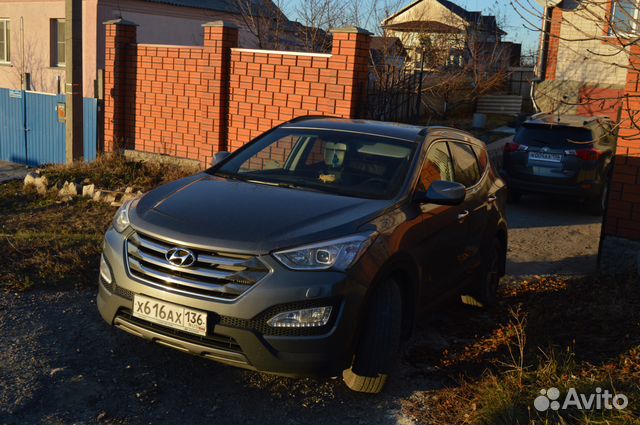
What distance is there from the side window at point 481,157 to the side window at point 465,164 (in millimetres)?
82

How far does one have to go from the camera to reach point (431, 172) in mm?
5215

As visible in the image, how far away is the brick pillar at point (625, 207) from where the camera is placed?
7.18m

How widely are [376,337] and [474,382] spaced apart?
0.78m

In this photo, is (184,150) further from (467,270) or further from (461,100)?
(461,100)

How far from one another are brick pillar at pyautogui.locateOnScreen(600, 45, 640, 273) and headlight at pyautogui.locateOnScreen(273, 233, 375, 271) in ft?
14.1

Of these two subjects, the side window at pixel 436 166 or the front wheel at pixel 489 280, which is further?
the front wheel at pixel 489 280

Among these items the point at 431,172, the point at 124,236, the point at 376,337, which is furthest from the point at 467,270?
the point at 124,236

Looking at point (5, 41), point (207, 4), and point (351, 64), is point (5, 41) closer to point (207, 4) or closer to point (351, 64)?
point (207, 4)

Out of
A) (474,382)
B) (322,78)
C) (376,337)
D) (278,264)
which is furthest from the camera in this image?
(322,78)

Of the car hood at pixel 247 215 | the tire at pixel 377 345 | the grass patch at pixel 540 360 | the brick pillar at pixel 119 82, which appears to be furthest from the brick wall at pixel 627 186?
the brick pillar at pixel 119 82

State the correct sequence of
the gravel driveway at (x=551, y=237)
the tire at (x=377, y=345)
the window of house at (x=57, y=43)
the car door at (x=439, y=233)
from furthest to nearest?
the window of house at (x=57, y=43)
the gravel driveway at (x=551, y=237)
the car door at (x=439, y=233)
the tire at (x=377, y=345)

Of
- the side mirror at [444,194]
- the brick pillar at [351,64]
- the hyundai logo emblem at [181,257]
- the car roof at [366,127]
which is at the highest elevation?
the brick pillar at [351,64]

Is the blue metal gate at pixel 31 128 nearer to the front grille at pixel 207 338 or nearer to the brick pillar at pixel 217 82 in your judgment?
the brick pillar at pixel 217 82

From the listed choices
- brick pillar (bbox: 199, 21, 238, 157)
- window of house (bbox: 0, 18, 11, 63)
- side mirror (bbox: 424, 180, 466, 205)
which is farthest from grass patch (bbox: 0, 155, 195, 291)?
window of house (bbox: 0, 18, 11, 63)
